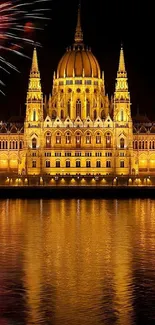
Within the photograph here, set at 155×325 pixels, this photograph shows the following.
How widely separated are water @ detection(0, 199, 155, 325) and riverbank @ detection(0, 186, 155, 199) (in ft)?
88.7

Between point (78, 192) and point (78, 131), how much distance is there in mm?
28249

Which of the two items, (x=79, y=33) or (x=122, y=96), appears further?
(x=79, y=33)

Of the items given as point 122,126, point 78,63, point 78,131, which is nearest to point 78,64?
point 78,63

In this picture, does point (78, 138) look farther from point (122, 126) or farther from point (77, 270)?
point (77, 270)

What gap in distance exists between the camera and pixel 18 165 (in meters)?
126

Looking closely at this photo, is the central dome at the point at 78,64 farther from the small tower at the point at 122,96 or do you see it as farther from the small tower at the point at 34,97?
the small tower at the point at 34,97

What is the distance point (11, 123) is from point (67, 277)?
9658 cm

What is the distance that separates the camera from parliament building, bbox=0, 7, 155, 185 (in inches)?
4828

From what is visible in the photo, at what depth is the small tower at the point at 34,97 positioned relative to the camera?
12462cm

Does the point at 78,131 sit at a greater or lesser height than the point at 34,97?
lesser

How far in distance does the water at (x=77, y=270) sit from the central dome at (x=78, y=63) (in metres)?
64.3

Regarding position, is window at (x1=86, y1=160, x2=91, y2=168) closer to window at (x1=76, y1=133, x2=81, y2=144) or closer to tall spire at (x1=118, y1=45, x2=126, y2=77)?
window at (x1=76, y1=133, x2=81, y2=144)

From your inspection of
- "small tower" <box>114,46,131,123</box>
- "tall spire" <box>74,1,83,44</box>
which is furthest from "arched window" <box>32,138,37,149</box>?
"tall spire" <box>74,1,83,44</box>

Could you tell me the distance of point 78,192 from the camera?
9662 cm
